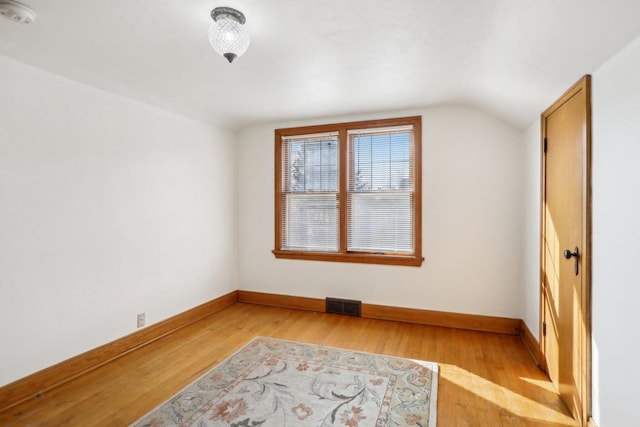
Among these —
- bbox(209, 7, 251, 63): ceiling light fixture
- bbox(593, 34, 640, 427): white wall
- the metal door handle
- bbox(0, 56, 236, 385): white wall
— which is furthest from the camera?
bbox(0, 56, 236, 385): white wall

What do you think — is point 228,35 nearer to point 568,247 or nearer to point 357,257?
point 568,247

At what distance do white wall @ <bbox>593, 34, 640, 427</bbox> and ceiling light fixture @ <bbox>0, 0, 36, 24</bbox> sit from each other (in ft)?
9.86

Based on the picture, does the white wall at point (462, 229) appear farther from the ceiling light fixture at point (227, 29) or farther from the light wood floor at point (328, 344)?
the ceiling light fixture at point (227, 29)

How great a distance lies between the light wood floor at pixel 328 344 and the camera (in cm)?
212

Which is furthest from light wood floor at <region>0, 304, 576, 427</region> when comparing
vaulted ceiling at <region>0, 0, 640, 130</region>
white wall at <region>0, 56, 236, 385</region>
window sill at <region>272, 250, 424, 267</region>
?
vaulted ceiling at <region>0, 0, 640, 130</region>

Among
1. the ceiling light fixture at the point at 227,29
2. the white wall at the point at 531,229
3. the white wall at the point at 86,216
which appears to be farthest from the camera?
the white wall at the point at 531,229

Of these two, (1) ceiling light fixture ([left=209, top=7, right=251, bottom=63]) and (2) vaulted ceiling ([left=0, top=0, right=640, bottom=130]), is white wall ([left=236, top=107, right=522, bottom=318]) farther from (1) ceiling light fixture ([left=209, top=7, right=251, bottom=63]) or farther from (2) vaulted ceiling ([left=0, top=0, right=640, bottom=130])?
(1) ceiling light fixture ([left=209, top=7, right=251, bottom=63])

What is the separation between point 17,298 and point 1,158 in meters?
0.98

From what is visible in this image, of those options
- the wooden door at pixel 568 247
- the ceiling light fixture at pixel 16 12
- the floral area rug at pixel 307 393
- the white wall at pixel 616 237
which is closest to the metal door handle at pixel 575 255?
the wooden door at pixel 568 247

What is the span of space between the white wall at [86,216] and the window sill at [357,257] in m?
1.14

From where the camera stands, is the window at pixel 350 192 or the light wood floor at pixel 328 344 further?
the window at pixel 350 192

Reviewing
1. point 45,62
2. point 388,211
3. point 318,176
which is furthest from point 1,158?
point 388,211

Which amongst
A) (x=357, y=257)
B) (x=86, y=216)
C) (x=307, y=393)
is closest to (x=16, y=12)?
(x=86, y=216)

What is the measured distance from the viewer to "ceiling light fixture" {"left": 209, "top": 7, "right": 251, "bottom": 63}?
1.75 m
